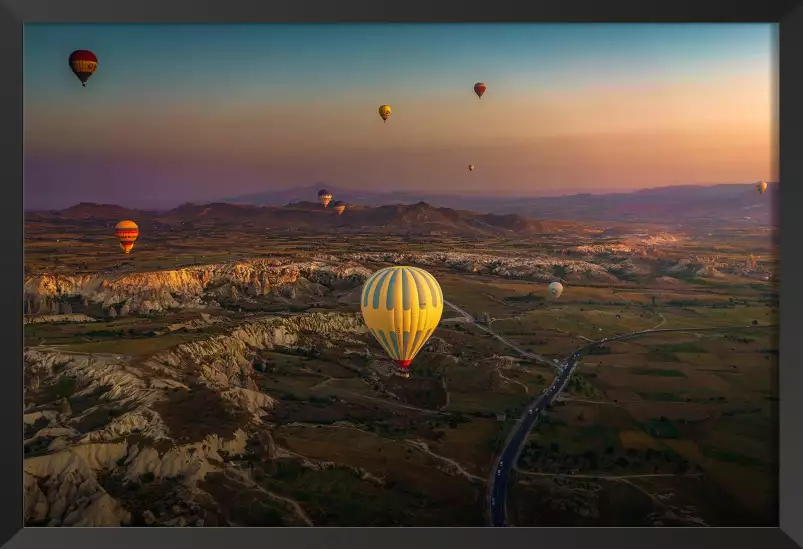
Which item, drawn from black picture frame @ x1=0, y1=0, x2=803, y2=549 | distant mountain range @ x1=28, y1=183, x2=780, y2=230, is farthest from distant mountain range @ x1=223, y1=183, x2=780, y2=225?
black picture frame @ x1=0, y1=0, x2=803, y2=549

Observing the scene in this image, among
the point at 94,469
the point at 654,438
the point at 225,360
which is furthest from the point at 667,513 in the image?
the point at 225,360

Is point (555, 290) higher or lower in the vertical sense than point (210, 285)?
lower

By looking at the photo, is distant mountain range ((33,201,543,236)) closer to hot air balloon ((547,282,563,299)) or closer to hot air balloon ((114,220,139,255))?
hot air balloon ((114,220,139,255))

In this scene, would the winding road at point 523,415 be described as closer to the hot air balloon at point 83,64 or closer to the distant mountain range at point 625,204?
the distant mountain range at point 625,204

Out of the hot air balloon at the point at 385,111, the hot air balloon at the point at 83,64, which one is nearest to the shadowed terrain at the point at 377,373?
the hot air balloon at the point at 83,64

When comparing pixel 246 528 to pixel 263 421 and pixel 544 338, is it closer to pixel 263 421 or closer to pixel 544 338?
pixel 263 421

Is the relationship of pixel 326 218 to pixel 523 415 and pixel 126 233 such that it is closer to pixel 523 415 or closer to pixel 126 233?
pixel 126 233

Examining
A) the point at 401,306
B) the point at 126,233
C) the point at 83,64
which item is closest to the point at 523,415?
the point at 401,306
